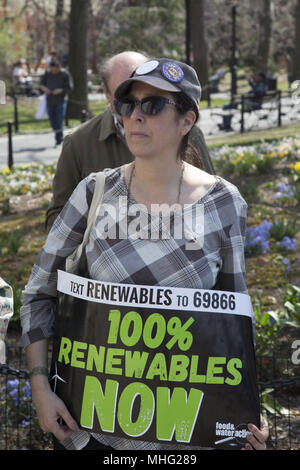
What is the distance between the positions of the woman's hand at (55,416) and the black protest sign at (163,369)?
3 cm

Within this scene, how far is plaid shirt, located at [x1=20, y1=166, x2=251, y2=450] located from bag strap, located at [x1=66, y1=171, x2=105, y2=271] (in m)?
0.02

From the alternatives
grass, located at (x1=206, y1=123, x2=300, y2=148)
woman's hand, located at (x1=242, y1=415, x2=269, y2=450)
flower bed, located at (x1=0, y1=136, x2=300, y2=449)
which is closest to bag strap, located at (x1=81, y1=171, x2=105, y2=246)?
woman's hand, located at (x1=242, y1=415, x2=269, y2=450)

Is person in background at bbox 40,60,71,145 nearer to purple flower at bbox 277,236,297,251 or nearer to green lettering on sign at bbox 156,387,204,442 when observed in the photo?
purple flower at bbox 277,236,297,251

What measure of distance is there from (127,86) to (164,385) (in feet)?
3.16

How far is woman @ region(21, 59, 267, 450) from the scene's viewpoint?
2.31 m

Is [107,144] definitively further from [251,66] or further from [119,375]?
[251,66]

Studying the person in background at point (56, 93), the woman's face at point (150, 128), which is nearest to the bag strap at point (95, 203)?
the woman's face at point (150, 128)

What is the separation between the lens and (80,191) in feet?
7.97

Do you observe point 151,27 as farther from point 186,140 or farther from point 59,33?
point 186,140

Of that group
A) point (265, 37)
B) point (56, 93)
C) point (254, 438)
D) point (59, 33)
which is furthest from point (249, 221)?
point (59, 33)

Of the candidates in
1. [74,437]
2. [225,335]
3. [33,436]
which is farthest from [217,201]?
A: [33,436]

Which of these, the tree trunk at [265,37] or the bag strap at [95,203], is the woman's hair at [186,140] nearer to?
the bag strap at [95,203]

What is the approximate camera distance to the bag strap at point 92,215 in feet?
7.77

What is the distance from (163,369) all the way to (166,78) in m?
0.92
